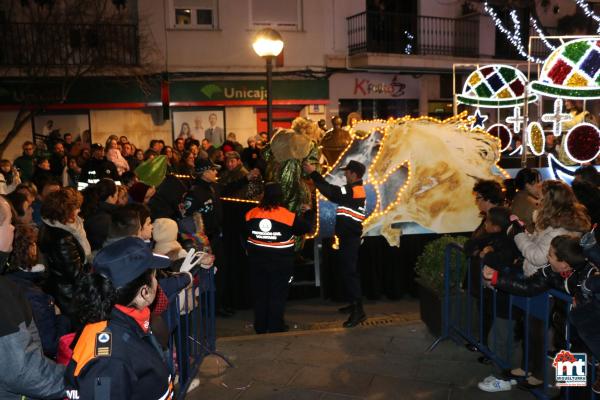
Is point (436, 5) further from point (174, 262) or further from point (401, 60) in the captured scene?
point (174, 262)

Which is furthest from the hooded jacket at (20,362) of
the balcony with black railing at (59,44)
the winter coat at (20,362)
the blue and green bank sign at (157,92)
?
the blue and green bank sign at (157,92)

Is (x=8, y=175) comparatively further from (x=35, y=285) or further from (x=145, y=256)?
(x=145, y=256)

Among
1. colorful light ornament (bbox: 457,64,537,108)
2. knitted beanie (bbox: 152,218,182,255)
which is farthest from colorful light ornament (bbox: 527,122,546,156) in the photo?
knitted beanie (bbox: 152,218,182,255)

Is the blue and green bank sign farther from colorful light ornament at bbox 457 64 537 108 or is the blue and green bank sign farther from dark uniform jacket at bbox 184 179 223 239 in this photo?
dark uniform jacket at bbox 184 179 223 239

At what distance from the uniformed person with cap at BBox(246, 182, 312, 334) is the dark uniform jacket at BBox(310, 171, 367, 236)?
2.21 ft

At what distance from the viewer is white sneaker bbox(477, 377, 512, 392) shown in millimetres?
5215

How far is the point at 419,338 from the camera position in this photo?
6605mm

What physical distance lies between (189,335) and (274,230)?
1775 mm

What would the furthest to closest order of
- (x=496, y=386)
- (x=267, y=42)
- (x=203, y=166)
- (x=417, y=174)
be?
(x=267, y=42), (x=417, y=174), (x=203, y=166), (x=496, y=386)

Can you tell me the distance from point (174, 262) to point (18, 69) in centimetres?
1363

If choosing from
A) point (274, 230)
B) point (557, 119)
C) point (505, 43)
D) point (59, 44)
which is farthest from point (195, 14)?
point (274, 230)

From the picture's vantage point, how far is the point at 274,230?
22.7ft

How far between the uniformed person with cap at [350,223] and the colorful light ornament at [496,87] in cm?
654

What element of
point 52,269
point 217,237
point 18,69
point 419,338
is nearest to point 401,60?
point 18,69
